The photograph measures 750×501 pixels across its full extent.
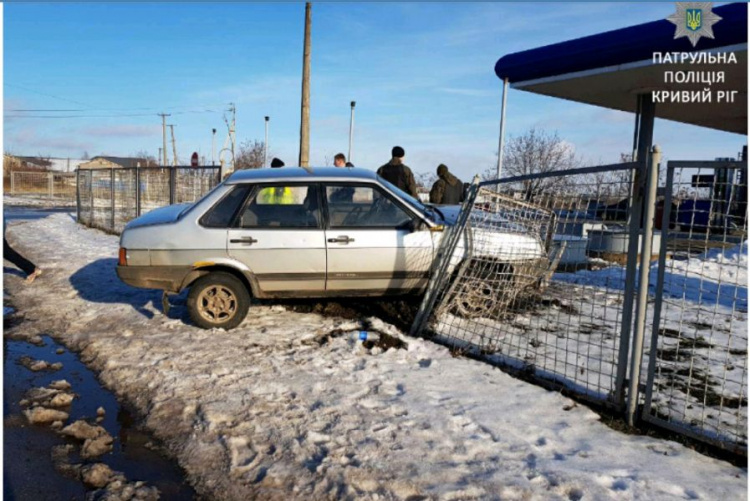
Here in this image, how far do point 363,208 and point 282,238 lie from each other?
0.95 m

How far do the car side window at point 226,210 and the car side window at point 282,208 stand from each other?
10cm

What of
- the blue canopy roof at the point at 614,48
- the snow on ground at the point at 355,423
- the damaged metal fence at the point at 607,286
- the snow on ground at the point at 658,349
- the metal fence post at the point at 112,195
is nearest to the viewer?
A: the snow on ground at the point at 355,423

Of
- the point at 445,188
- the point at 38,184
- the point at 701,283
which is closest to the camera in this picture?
the point at 701,283

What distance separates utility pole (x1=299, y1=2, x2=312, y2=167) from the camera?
55.4 ft

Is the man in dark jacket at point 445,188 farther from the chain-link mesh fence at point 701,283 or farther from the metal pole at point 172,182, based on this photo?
the chain-link mesh fence at point 701,283

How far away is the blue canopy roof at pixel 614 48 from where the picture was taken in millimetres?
8289

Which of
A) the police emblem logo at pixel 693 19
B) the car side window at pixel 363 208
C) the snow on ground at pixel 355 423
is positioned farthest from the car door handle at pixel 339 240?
the police emblem logo at pixel 693 19

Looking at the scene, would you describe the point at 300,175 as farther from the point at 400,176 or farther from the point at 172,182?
the point at 172,182

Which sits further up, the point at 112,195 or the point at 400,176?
the point at 400,176

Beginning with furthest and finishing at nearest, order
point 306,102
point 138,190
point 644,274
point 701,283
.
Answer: point 306,102 → point 138,190 → point 644,274 → point 701,283

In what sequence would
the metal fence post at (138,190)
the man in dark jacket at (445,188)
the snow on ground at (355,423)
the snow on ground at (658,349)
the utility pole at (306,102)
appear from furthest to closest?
Answer: the utility pole at (306,102), the metal fence post at (138,190), the man in dark jacket at (445,188), the snow on ground at (658,349), the snow on ground at (355,423)

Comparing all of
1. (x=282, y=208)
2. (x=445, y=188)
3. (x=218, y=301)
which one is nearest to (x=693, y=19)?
(x=445, y=188)

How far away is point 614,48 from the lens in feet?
31.9

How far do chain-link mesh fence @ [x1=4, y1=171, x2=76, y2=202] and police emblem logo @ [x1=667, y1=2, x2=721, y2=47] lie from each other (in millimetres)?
47955
